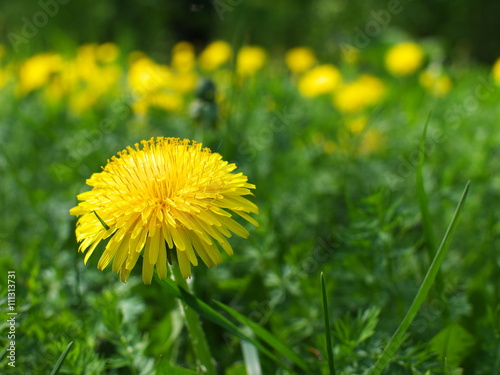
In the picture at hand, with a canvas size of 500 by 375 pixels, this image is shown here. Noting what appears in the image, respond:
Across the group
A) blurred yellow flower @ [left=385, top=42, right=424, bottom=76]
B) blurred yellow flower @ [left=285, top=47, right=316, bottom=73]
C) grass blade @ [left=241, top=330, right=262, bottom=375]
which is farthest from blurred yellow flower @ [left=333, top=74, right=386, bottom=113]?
grass blade @ [left=241, top=330, right=262, bottom=375]

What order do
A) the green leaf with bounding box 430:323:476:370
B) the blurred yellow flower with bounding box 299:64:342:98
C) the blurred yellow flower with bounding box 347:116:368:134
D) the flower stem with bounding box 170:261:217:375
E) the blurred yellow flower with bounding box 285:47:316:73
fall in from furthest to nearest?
the blurred yellow flower with bounding box 285:47:316:73 < the blurred yellow flower with bounding box 299:64:342:98 < the blurred yellow flower with bounding box 347:116:368:134 < the green leaf with bounding box 430:323:476:370 < the flower stem with bounding box 170:261:217:375

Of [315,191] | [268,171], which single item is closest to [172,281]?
[315,191]

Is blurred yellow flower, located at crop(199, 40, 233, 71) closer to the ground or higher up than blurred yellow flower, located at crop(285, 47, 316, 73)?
higher up

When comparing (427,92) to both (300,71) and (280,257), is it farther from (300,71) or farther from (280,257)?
(280,257)

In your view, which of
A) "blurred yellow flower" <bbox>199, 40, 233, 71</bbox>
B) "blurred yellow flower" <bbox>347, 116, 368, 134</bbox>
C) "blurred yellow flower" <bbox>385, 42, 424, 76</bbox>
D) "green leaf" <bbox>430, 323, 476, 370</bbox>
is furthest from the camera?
"blurred yellow flower" <bbox>199, 40, 233, 71</bbox>

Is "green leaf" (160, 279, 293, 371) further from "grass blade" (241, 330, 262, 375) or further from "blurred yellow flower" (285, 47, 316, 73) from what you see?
"blurred yellow flower" (285, 47, 316, 73)

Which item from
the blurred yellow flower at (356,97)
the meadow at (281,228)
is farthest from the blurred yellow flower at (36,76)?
the blurred yellow flower at (356,97)
